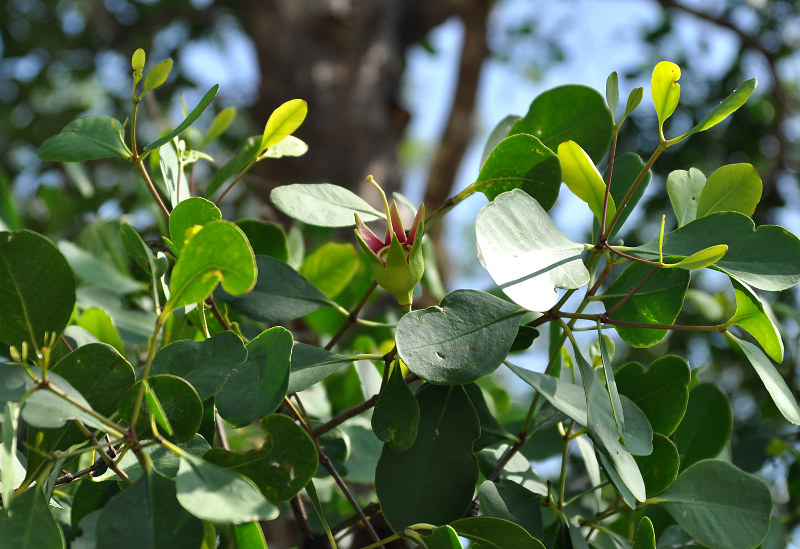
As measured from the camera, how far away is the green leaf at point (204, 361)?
36cm

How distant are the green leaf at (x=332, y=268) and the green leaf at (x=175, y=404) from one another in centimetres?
33

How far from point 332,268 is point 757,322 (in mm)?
381

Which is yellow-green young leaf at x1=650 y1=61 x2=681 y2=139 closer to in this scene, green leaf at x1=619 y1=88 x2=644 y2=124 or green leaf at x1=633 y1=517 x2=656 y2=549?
green leaf at x1=619 y1=88 x2=644 y2=124

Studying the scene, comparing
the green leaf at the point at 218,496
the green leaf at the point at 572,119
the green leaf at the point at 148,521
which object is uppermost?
the green leaf at the point at 572,119

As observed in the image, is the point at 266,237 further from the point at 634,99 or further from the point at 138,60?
the point at 634,99

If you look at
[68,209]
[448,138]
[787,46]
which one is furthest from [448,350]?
[448,138]

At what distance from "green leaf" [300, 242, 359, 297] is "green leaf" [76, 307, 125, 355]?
19 centimetres

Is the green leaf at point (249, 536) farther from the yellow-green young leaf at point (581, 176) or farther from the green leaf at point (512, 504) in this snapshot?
the yellow-green young leaf at point (581, 176)

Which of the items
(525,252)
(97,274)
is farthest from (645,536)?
(97,274)

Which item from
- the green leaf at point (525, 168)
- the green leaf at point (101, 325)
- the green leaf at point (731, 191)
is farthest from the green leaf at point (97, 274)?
the green leaf at point (731, 191)

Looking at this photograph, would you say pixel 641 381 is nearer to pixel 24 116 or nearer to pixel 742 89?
pixel 742 89

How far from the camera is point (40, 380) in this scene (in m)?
0.32

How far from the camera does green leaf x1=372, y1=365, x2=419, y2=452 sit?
0.40 m

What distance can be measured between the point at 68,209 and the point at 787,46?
1.89m
